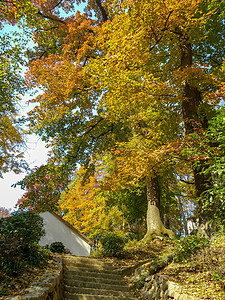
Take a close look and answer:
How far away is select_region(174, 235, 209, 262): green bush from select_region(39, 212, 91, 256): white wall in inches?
349

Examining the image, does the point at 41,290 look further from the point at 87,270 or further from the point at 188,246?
the point at 87,270

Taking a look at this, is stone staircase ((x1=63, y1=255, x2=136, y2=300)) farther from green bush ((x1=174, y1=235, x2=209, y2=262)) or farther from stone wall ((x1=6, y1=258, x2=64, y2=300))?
green bush ((x1=174, y1=235, x2=209, y2=262))

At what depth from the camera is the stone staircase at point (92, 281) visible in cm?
601

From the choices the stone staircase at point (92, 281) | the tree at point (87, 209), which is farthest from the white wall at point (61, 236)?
the stone staircase at point (92, 281)

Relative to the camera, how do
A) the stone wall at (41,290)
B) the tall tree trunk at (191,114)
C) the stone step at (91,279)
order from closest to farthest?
the stone wall at (41,290) → the stone step at (91,279) → the tall tree trunk at (191,114)

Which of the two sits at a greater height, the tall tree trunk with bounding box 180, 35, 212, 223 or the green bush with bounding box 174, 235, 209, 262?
the tall tree trunk with bounding box 180, 35, 212, 223

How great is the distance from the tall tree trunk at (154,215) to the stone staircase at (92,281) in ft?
8.97

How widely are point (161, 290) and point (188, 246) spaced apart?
133cm

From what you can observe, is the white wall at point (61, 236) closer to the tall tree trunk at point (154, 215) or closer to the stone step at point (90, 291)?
Answer: the tall tree trunk at point (154, 215)

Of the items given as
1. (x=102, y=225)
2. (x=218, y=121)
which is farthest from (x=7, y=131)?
(x=102, y=225)

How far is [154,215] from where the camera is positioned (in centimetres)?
1053

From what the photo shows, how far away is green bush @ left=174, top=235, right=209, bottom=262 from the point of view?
234 inches

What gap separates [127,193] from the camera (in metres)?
13.4

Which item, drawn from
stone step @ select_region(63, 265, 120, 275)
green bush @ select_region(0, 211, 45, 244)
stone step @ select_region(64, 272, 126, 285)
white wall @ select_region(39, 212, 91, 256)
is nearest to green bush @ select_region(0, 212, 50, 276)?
green bush @ select_region(0, 211, 45, 244)
